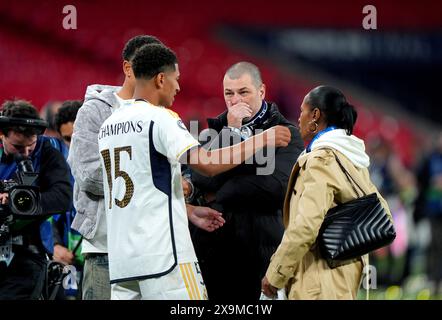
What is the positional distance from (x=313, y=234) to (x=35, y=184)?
2.10m

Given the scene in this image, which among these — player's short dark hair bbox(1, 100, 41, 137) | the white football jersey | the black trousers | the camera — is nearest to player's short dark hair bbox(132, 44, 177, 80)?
the white football jersey

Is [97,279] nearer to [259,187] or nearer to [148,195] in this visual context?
[148,195]

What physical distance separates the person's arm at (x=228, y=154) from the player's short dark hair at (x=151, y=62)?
1.49ft

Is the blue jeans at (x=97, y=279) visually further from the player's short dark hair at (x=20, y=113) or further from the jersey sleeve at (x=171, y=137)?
the player's short dark hair at (x=20, y=113)

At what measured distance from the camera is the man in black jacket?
4.79 metres

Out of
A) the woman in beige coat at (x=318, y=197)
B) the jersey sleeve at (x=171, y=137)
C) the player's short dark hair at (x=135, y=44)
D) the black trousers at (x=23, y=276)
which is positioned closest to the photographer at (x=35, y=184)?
the black trousers at (x=23, y=276)

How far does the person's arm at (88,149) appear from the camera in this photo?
4.66 m

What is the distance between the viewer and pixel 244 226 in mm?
4836

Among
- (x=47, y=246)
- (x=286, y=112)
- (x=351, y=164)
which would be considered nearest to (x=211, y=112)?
(x=286, y=112)

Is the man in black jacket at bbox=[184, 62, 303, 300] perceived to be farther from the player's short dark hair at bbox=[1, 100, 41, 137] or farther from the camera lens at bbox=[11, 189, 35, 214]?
the player's short dark hair at bbox=[1, 100, 41, 137]

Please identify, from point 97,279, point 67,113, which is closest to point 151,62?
point 97,279

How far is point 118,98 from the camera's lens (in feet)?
15.8
